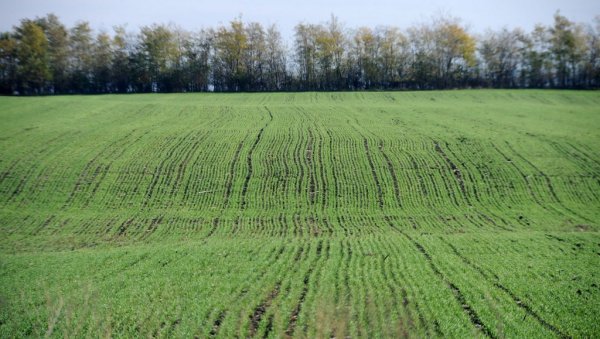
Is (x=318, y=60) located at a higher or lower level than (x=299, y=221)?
higher

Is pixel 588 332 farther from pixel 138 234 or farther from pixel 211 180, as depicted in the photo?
pixel 211 180

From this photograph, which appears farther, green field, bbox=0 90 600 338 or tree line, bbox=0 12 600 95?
tree line, bbox=0 12 600 95

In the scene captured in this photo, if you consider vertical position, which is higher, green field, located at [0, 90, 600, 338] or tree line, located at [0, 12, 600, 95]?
tree line, located at [0, 12, 600, 95]

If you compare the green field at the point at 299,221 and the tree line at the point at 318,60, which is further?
the tree line at the point at 318,60

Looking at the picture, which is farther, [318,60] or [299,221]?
[318,60]
